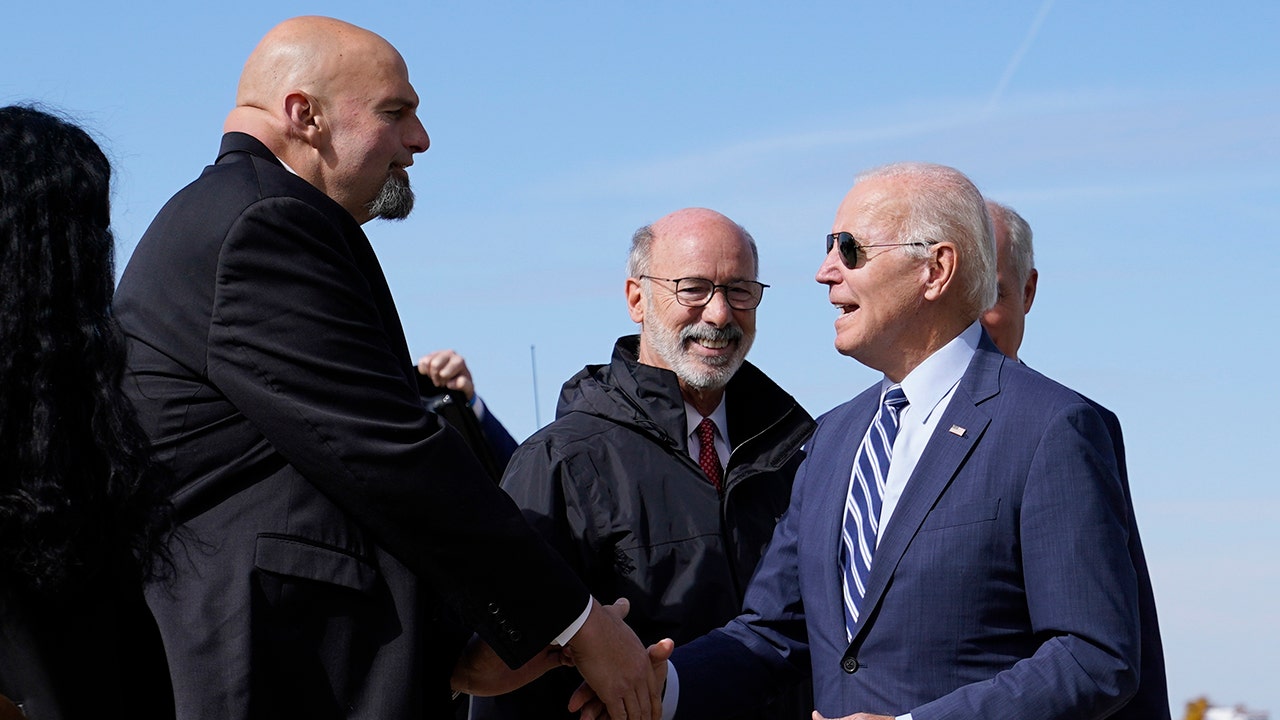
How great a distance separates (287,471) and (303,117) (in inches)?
36.7

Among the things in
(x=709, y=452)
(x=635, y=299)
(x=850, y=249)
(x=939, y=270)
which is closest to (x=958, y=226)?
(x=939, y=270)

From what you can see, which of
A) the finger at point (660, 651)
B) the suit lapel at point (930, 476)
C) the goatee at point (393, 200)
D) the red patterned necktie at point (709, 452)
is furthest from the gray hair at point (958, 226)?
the red patterned necktie at point (709, 452)

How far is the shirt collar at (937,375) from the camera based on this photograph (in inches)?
145

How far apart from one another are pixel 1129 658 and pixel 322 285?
186 cm

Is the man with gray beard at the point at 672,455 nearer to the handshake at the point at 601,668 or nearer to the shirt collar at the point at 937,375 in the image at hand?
the handshake at the point at 601,668

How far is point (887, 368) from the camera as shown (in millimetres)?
3826

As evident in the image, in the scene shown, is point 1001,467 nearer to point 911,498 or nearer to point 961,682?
point 911,498

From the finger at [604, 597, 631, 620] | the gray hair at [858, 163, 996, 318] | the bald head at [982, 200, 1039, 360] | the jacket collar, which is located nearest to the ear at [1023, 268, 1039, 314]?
the bald head at [982, 200, 1039, 360]

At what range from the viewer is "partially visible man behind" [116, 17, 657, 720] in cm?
326

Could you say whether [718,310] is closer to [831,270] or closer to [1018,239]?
[1018,239]

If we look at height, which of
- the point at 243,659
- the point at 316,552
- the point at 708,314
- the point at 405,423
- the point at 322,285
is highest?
the point at 708,314

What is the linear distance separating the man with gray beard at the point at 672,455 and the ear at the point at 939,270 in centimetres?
151

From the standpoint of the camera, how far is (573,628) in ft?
12.2

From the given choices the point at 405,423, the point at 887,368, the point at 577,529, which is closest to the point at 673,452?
the point at 577,529
